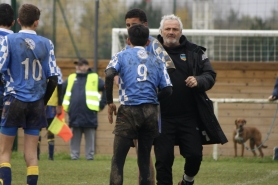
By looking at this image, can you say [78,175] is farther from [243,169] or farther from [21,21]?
[21,21]

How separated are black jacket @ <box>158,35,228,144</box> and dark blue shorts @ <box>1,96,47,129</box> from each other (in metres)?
1.54

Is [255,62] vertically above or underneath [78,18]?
underneath

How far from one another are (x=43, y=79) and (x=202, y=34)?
10.3 metres

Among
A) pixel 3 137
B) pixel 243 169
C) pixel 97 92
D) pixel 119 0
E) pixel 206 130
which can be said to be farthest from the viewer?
pixel 119 0

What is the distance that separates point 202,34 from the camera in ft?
56.2

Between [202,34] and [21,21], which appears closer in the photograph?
[21,21]

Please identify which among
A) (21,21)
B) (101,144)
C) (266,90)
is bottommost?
(101,144)

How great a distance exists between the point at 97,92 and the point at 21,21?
8027 mm

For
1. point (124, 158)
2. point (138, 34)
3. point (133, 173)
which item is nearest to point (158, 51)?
point (138, 34)

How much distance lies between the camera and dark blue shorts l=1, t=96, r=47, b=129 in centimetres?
711

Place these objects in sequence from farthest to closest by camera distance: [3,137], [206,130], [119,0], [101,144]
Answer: [119,0] < [101,144] < [206,130] < [3,137]

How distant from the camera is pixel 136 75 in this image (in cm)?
700

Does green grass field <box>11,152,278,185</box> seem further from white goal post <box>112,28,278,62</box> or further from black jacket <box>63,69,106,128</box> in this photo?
white goal post <box>112,28,278,62</box>

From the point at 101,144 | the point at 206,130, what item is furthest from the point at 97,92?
the point at 206,130
